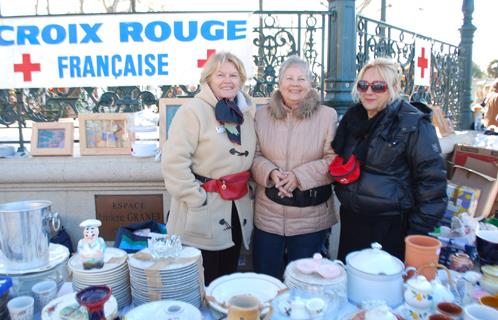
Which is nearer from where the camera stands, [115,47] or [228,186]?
[228,186]

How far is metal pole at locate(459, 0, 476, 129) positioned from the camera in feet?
20.2

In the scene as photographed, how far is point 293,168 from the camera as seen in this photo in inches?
100

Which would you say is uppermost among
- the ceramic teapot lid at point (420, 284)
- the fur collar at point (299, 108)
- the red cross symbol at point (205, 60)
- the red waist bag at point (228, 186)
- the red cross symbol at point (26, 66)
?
the red cross symbol at point (205, 60)

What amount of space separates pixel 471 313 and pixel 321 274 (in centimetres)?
53

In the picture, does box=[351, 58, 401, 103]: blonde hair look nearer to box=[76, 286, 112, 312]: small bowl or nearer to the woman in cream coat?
the woman in cream coat

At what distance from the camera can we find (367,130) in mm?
2342

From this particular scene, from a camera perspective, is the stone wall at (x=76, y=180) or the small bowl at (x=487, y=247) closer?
the small bowl at (x=487, y=247)

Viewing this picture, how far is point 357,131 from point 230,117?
30.4 inches

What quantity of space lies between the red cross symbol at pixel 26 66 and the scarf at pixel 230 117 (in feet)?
7.64

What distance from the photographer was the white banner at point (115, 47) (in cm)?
370

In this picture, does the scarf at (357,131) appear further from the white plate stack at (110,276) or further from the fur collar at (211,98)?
the white plate stack at (110,276)

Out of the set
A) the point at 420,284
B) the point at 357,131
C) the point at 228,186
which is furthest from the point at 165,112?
the point at 420,284

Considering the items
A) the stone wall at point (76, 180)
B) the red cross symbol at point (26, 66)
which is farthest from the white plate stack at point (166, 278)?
the red cross symbol at point (26, 66)

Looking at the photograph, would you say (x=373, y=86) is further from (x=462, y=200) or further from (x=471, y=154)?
(x=471, y=154)
